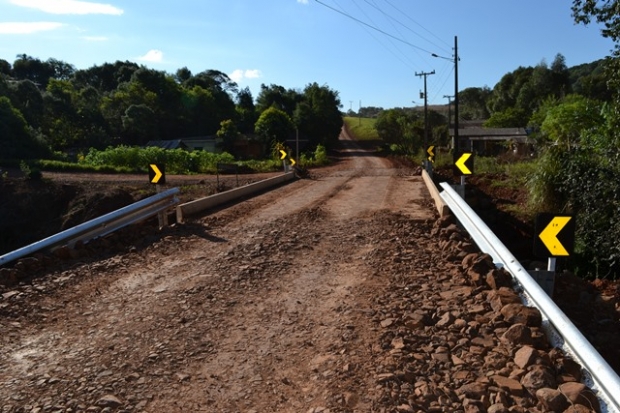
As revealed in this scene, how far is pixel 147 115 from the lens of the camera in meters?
50.2

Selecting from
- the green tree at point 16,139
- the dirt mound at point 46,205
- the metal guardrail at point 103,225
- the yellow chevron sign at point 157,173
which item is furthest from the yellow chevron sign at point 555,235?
the green tree at point 16,139

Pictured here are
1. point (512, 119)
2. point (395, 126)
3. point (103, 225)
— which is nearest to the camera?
point (103, 225)

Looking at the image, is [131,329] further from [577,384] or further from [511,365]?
[577,384]

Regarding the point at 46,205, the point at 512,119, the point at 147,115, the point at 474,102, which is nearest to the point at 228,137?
the point at 147,115

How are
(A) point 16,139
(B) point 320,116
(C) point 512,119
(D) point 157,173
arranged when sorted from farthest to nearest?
(C) point 512,119, (B) point 320,116, (A) point 16,139, (D) point 157,173

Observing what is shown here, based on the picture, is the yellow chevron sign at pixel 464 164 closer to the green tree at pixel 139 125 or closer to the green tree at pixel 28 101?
the green tree at pixel 139 125

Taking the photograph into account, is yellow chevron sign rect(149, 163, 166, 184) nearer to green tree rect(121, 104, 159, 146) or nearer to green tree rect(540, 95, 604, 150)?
green tree rect(540, 95, 604, 150)

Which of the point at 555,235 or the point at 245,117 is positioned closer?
the point at 555,235

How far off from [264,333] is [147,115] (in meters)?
49.5

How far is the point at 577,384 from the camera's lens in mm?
3168

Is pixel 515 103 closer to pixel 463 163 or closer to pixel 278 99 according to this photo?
pixel 278 99

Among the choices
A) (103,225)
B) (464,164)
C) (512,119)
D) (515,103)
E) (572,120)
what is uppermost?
(515,103)

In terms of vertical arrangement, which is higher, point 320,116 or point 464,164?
point 320,116

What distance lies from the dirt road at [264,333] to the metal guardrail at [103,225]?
2.18ft
